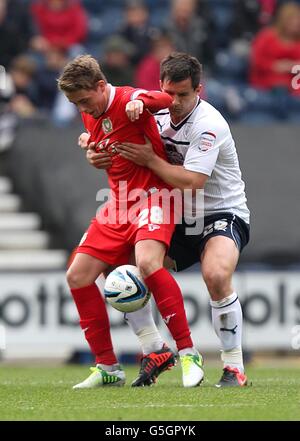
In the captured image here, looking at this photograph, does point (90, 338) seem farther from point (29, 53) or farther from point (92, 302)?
point (29, 53)

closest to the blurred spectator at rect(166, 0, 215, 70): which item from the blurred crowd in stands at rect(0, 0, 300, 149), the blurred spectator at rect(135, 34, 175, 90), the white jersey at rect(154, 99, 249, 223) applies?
the blurred crowd in stands at rect(0, 0, 300, 149)

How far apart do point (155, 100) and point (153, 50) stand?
7.02 meters

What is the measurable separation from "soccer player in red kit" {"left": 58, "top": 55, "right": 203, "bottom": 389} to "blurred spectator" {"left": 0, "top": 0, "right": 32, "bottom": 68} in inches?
268

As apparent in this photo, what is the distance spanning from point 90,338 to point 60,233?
6.00m

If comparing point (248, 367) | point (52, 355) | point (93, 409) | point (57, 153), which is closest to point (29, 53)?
point (57, 153)

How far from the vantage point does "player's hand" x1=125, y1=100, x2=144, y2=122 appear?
25.0 feet

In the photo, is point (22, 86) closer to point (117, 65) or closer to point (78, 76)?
point (117, 65)

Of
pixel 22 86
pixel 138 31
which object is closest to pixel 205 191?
pixel 22 86

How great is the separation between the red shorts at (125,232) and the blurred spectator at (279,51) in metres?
7.05

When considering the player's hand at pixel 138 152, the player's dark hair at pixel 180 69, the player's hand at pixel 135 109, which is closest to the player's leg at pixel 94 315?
the player's hand at pixel 138 152

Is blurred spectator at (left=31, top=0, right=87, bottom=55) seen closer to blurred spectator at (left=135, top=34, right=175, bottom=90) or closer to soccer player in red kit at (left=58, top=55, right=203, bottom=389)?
blurred spectator at (left=135, top=34, right=175, bottom=90)

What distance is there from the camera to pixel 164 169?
7781 mm

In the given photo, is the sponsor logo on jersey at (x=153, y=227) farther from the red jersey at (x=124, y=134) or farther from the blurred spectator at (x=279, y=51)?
the blurred spectator at (x=279, y=51)

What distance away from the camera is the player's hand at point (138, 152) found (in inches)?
307
